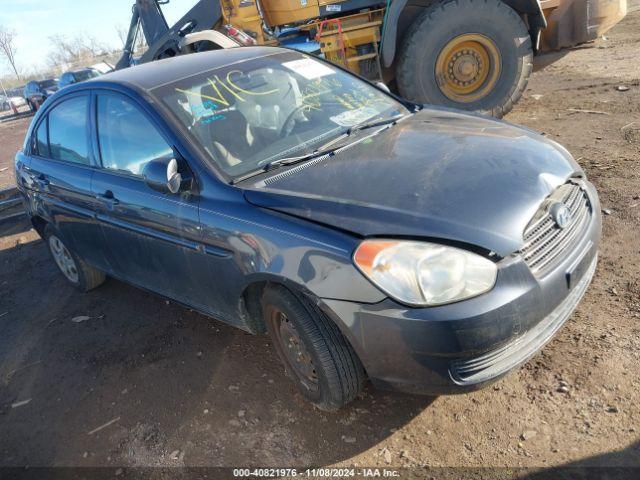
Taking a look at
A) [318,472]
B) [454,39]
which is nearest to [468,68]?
[454,39]

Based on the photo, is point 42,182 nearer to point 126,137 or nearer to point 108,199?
point 108,199

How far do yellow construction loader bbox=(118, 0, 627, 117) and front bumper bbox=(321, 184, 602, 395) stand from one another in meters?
4.65

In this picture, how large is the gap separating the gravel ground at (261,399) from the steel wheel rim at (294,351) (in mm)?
200

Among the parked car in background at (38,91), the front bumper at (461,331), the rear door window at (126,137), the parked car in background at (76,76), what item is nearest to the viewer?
the front bumper at (461,331)

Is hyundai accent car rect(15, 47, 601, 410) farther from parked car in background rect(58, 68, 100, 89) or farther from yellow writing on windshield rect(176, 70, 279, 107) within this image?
parked car in background rect(58, 68, 100, 89)

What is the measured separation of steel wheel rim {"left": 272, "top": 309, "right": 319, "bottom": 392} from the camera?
2545 millimetres

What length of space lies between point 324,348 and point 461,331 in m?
0.65

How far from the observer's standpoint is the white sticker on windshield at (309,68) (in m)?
3.45

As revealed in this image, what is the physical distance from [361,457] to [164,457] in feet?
3.39

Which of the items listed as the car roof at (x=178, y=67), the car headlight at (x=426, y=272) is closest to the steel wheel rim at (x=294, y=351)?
the car headlight at (x=426, y=272)

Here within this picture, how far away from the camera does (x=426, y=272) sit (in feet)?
6.63

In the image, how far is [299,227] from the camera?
226cm

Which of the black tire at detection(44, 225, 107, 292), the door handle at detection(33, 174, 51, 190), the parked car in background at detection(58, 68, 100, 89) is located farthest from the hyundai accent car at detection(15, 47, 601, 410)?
the parked car in background at detection(58, 68, 100, 89)

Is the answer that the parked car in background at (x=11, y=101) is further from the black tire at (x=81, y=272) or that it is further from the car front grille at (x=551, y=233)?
the car front grille at (x=551, y=233)
